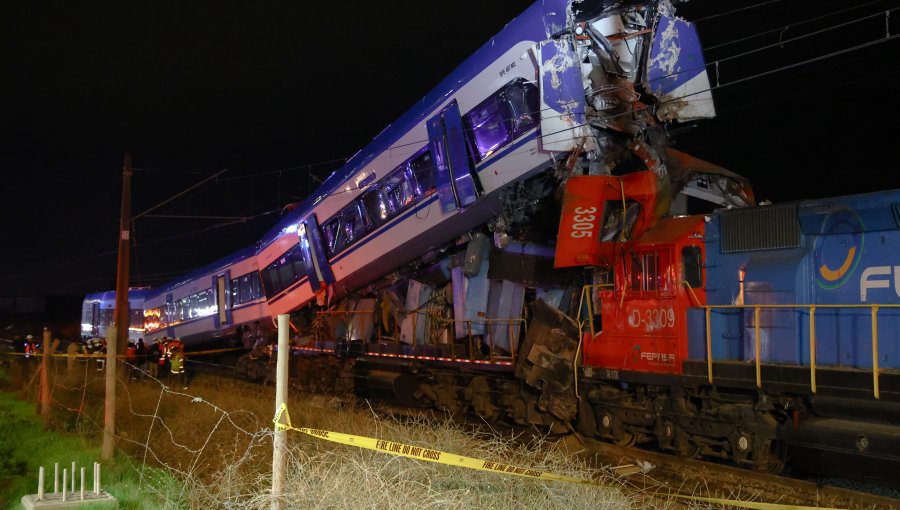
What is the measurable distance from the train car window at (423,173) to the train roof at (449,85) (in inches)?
13.5

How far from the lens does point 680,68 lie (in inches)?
405

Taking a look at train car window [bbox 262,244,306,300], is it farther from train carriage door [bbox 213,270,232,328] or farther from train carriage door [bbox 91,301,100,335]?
train carriage door [bbox 91,301,100,335]

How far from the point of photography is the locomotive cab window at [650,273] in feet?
31.6

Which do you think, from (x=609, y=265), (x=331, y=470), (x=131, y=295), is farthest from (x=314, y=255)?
(x=131, y=295)

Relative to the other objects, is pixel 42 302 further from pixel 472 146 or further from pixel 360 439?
pixel 360 439

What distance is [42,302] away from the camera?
82875mm

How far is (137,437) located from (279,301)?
9.95 meters

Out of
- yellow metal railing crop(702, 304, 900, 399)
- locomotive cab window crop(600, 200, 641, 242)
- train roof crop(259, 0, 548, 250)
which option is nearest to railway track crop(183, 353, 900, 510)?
yellow metal railing crop(702, 304, 900, 399)

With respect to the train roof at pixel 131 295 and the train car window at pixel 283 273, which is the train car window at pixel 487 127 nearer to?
the train car window at pixel 283 273

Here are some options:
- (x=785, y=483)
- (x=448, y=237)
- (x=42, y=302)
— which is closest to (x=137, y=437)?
(x=448, y=237)

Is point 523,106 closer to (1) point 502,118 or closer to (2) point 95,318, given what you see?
(1) point 502,118

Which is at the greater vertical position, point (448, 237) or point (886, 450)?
point (448, 237)

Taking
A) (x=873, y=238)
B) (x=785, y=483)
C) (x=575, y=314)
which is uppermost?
(x=873, y=238)

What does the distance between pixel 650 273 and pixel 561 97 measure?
2.95 metres
